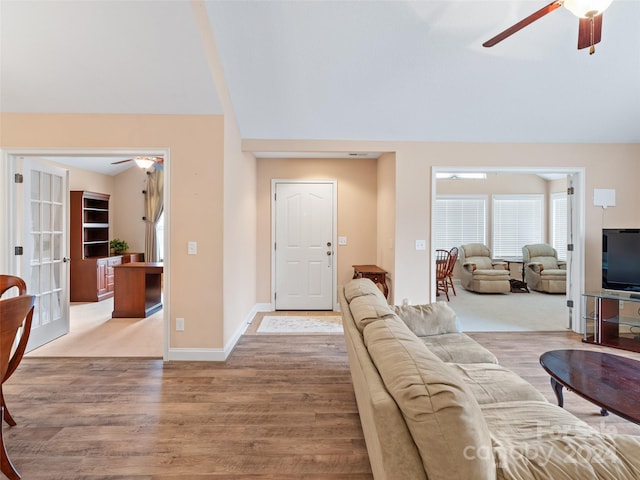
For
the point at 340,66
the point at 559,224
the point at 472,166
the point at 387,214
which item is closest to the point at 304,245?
the point at 387,214

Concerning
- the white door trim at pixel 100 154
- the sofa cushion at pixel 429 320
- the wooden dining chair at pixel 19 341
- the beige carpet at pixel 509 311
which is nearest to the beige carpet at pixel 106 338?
the white door trim at pixel 100 154

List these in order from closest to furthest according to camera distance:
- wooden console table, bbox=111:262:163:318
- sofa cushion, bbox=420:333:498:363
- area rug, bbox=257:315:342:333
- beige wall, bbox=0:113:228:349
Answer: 1. sofa cushion, bbox=420:333:498:363
2. beige wall, bbox=0:113:228:349
3. area rug, bbox=257:315:342:333
4. wooden console table, bbox=111:262:163:318

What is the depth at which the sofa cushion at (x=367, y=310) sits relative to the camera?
1.83 metres

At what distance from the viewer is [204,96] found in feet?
10.2

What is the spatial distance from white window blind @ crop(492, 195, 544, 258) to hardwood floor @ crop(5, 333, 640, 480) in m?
4.84

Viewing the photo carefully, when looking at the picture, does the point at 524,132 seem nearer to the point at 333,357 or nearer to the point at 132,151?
the point at 333,357

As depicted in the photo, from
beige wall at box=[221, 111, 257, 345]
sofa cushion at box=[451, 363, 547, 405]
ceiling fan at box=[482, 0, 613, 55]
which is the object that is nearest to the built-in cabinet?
beige wall at box=[221, 111, 257, 345]

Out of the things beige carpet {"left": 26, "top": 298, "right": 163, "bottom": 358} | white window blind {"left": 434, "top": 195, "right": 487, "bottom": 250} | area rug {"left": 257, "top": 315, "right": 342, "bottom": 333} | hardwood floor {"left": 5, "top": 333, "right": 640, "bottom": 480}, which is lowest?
hardwood floor {"left": 5, "top": 333, "right": 640, "bottom": 480}

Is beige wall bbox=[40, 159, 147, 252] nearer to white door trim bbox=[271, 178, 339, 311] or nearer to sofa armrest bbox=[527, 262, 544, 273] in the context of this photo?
white door trim bbox=[271, 178, 339, 311]

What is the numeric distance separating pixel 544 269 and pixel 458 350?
6144 mm

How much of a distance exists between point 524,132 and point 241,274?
3.90m

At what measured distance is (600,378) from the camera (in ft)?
6.62

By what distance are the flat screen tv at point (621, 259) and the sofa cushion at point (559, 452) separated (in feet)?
10.8

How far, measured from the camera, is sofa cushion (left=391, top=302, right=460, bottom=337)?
8.95ft
